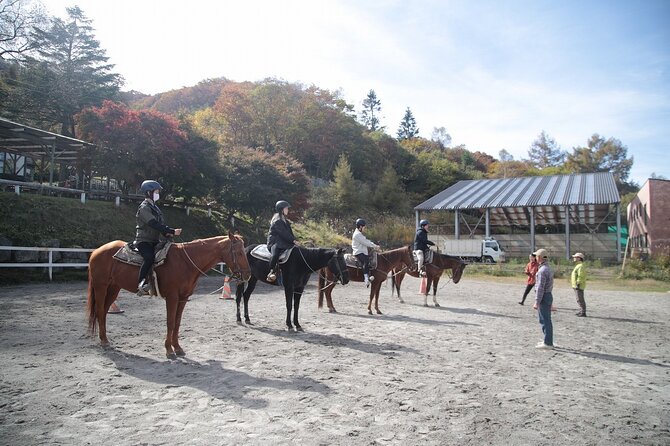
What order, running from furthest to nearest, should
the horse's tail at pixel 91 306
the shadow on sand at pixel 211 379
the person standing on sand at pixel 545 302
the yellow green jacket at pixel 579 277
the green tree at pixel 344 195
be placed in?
the green tree at pixel 344 195
the yellow green jacket at pixel 579 277
the person standing on sand at pixel 545 302
the horse's tail at pixel 91 306
the shadow on sand at pixel 211 379

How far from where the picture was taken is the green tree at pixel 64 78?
32.4m

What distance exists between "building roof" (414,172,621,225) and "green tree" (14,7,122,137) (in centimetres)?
2982

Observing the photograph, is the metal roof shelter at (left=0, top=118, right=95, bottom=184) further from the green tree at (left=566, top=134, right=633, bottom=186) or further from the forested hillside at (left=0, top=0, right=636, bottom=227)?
the green tree at (left=566, top=134, right=633, bottom=186)

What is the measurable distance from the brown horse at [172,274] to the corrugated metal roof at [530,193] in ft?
95.4

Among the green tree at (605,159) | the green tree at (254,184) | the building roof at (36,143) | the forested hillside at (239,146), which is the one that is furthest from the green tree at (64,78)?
the green tree at (605,159)

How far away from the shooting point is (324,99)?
55.2 meters

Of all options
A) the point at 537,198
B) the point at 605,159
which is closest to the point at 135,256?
the point at 537,198

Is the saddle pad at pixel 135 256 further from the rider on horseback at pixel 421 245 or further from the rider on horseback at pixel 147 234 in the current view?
the rider on horseback at pixel 421 245

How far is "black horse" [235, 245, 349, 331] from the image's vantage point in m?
9.27

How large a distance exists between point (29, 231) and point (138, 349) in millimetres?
13438

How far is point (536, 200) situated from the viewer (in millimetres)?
32594

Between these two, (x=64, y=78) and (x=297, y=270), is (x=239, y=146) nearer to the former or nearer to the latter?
(x=64, y=78)

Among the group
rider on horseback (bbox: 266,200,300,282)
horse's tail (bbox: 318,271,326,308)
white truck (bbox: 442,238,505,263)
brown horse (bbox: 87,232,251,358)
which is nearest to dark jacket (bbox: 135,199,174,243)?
brown horse (bbox: 87,232,251,358)

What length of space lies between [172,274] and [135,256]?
A: 0.73 metres
